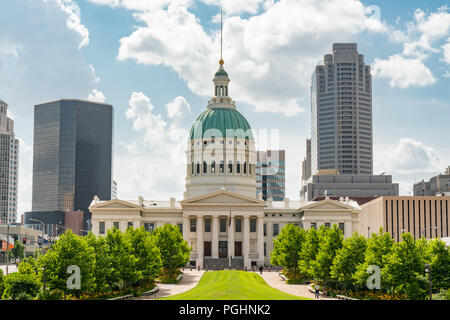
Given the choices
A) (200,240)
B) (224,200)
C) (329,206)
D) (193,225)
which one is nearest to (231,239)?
(200,240)

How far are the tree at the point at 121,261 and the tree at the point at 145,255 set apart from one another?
8.06 ft

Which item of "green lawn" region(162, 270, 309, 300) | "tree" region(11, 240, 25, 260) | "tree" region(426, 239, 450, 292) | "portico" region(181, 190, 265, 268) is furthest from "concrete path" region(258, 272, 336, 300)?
"tree" region(11, 240, 25, 260)

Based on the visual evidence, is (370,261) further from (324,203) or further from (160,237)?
(324,203)

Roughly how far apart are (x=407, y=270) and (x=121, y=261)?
35343 mm

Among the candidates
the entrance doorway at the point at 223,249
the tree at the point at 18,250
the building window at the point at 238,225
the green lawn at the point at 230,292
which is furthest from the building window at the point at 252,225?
the tree at the point at 18,250

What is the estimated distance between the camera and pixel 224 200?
158375 millimetres

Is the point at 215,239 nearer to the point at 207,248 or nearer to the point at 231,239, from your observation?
the point at 231,239

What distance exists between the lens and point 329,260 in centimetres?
9650

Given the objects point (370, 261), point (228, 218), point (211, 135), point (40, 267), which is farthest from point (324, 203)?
point (40, 267)

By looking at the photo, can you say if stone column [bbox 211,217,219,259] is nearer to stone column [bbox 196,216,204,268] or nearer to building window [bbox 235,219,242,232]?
stone column [bbox 196,216,204,268]

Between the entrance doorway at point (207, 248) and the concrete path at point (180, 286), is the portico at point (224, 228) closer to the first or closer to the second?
the entrance doorway at point (207, 248)

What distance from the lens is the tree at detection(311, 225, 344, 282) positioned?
9644 centimetres

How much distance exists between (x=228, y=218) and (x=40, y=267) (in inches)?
3340

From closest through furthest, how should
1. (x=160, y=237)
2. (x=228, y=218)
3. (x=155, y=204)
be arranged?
(x=160, y=237)
(x=228, y=218)
(x=155, y=204)
